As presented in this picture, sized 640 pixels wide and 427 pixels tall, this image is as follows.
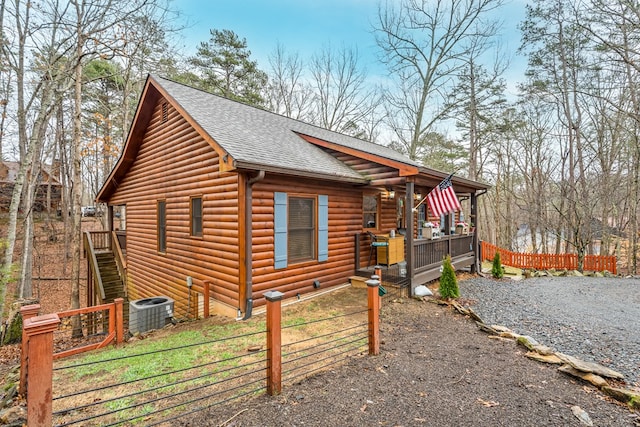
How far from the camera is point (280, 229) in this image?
5.99m

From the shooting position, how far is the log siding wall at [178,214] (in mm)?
5793

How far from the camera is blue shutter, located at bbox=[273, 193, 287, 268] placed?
592 centimetres

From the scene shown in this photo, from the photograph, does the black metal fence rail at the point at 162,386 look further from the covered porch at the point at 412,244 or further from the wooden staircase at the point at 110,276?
the wooden staircase at the point at 110,276

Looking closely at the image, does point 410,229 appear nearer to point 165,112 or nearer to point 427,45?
point 165,112

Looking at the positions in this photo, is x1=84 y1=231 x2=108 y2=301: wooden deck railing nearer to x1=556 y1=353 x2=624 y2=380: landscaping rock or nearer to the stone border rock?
the stone border rock

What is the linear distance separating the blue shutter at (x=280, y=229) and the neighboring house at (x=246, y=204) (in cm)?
2

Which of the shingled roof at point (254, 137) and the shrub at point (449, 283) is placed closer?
the shingled roof at point (254, 137)

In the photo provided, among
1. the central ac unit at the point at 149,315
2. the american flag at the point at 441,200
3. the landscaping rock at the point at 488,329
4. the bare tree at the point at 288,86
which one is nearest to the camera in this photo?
the landscaping rock at the point at 488,329

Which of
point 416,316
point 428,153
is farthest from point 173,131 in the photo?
point 428,153

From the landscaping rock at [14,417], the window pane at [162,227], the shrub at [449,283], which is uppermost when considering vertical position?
the window pane at [162,227]

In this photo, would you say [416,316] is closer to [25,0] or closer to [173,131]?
[173,131]

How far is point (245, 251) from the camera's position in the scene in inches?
210

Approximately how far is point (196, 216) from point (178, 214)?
32.2 inches

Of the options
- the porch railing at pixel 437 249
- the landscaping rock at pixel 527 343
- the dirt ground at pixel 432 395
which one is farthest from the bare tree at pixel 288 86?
the landscaping rock at pixel 527 343
